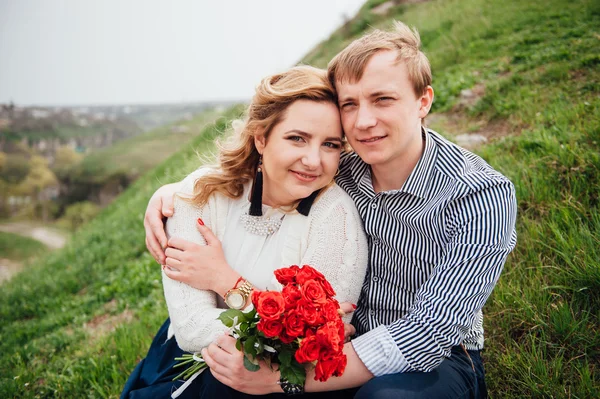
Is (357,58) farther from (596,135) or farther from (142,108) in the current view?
(142,108)

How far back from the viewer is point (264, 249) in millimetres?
2574

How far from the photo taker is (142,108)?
109m

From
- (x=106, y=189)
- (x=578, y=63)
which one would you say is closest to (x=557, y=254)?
(x=578, y=63)

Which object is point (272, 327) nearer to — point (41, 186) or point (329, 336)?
point (329, 336)

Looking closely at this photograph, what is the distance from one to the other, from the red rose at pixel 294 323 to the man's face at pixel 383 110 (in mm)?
1141

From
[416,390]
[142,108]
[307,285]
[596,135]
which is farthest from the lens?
[142,108]

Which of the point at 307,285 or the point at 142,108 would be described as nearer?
the point at 307,285

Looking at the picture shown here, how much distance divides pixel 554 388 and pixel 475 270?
0.93m

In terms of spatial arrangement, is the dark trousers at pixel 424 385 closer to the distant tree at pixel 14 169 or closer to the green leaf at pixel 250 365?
the green leaf at pixel 250 365

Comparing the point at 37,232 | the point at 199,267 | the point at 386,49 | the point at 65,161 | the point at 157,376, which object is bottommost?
the point at 37,232

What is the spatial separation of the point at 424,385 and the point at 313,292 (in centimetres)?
78

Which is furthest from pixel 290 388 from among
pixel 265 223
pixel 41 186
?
pixel 41 186

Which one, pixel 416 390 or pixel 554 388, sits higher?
pixel 416 390

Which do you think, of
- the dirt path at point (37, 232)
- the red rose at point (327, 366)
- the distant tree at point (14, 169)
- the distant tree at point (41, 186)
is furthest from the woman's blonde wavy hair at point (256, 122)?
the distant tree at point (14, 169)
